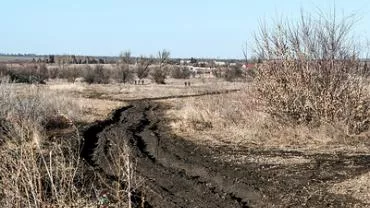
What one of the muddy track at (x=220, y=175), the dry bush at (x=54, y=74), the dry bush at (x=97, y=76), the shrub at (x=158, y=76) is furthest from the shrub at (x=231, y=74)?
the muddy track at (x=220, y=175)

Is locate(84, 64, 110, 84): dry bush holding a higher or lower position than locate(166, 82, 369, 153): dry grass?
lower

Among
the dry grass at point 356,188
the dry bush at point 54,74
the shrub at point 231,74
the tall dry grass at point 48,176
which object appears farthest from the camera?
the dry bush at point 54,74

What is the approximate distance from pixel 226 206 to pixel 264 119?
35.9ft

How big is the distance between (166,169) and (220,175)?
1706 mm

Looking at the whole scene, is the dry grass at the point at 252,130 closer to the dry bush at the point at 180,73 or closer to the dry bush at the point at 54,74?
the dry bush at the point at 180,73

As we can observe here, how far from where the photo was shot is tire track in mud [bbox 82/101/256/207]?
11.3m

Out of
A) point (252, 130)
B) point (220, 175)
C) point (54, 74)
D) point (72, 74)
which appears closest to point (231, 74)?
point (72, 74)

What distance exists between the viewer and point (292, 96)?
20.9m

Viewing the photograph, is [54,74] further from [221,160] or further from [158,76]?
[221,160]

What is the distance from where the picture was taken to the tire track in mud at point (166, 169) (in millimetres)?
11281

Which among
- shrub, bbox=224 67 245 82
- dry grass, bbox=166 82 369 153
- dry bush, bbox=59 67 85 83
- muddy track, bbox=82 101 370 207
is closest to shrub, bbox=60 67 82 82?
dry bush, bbox=59 67 85 83

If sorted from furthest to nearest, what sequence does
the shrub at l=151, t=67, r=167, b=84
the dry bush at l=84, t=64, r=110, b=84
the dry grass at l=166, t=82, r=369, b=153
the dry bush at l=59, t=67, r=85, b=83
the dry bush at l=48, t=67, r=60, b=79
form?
1. the dry bush at l=48, t=67, r=60, b=79
2. the dry bush at l=59, t=67, r=85, b=83
3. the dry bush at l=84, t=64, r=110, b=84
4. the shrub at l=151, t=67, r=167, b=84
5. the dry grass at l=166, t=82, r=369, b=153

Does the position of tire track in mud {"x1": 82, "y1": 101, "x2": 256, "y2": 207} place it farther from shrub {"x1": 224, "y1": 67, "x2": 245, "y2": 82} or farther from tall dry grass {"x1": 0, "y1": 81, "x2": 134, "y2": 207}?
shrub {"x1": 224, "y1": 67, "x2": 245, "y2": 82}

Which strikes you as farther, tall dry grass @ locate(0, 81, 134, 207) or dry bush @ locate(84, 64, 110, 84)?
dry bush @ locate(84, 64, 110, 84)
